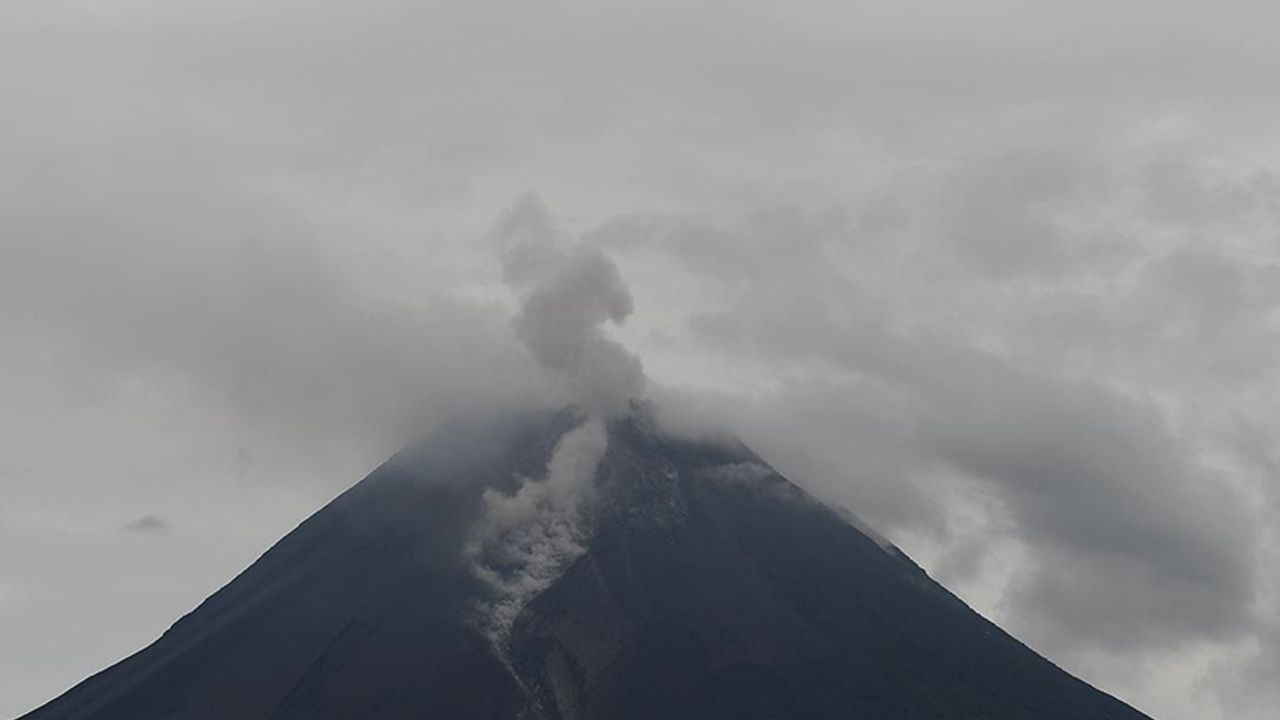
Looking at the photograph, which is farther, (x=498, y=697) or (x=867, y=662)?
(x=867, y=662)

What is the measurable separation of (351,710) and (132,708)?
23.5 metres

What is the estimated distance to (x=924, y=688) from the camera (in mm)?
195625

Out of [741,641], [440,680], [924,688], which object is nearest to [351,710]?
[440,680]

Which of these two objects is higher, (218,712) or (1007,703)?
(1007,703)

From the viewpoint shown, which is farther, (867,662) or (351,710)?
(867,662)

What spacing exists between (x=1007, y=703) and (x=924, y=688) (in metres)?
9.26

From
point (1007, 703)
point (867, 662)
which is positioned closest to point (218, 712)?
point (867, 662)

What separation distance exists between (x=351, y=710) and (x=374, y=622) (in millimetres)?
15564

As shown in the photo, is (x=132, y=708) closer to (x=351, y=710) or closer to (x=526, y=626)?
(x=351, y=710)

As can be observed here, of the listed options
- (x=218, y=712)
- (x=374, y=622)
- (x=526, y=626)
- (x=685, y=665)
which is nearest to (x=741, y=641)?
(x=685, y=665)

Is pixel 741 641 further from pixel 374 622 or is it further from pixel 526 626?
pixel 374 622

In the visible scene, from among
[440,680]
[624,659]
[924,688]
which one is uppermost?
[924,688]

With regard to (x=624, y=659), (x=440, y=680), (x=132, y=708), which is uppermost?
(x=624, y=659)

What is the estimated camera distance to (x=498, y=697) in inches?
7274
